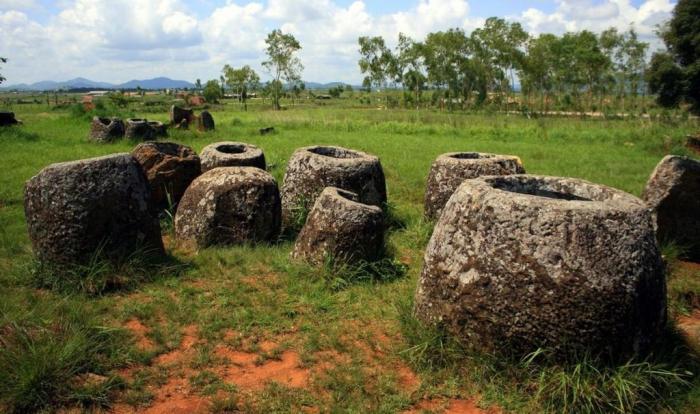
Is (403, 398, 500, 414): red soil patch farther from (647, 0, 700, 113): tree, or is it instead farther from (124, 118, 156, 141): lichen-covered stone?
(647, 0, 700, 113): tree

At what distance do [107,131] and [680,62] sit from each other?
24120mm

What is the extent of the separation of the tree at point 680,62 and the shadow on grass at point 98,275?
22.5 meters

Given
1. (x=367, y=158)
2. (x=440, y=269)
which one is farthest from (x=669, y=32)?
(x=440, y=269)

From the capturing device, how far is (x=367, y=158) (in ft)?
31.4

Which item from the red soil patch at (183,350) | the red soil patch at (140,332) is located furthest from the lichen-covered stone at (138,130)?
the red soil patch at (183,350)

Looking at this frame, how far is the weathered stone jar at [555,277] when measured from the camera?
4395 mm

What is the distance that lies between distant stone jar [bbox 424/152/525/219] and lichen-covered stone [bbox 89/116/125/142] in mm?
14294

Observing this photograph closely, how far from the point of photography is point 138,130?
63.0 ft

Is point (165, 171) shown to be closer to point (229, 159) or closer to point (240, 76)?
point (229, 159)

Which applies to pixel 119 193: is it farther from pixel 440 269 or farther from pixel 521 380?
pixel 521 380

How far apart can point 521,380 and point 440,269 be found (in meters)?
1.25

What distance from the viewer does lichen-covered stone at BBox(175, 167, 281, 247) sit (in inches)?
312

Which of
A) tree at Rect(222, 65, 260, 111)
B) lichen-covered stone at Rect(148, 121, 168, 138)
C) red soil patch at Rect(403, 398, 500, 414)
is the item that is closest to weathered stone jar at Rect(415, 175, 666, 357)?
red soil patch at Rect(403, 398, 500, 414)

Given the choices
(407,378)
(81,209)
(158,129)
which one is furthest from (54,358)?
(158,129)
